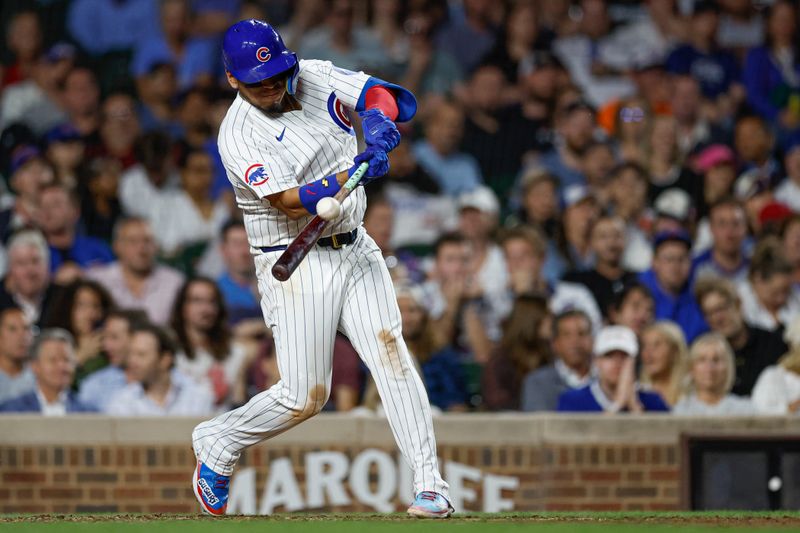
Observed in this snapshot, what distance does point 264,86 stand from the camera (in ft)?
16.6

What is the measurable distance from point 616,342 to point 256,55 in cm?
375

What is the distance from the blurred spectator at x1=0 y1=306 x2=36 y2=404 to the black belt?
341cm

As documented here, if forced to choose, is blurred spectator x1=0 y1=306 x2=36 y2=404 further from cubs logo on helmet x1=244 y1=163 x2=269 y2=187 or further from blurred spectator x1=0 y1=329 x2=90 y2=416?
cubs logo on helmet x1=244 y1=163 x2=269 y2=187

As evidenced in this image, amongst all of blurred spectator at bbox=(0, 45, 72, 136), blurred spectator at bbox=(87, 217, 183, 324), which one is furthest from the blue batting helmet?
blurred spectator at bbox=(0, 45, 72, 136)

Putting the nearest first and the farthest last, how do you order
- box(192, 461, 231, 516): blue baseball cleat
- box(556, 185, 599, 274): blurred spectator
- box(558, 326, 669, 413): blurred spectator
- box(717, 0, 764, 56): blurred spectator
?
box(192, 461, 231, 516): blue baseball cleat < box(558, 326, 669, 413): blurred spectator < box(556, 185, 599, 274): blurred spectator < box(717, 0, 764, 56): blurred spectator

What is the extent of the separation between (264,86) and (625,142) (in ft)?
16.6

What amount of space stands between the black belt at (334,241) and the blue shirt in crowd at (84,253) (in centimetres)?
393

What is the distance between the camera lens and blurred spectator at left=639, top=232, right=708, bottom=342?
8.60 metres

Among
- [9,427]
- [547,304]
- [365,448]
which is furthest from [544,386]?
[9,427]

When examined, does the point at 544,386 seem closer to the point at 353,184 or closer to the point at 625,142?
the point at 625,142

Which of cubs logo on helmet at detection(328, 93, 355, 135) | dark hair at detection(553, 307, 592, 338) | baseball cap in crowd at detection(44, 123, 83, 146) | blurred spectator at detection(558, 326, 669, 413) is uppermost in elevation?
baseball cap in crowd at detection(44, 123, 83, 146)

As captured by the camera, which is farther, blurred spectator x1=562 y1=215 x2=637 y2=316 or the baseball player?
blurred spectator x1=562 y1=215 x2=637 y2=316

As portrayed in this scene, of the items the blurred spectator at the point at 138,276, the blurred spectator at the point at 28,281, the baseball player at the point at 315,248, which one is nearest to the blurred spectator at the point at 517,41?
the blurred spectator at the point at 138,276

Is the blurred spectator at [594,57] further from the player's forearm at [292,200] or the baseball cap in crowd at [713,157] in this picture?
the player's forearm at [292,200]
